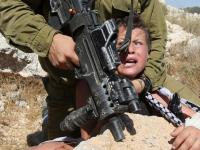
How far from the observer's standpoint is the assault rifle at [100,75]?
245cm

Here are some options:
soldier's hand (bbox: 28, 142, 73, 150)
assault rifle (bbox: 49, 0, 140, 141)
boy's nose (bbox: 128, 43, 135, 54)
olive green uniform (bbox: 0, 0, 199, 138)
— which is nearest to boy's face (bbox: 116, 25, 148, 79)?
boy's nose (bbox: 128, 43, 135, 54)

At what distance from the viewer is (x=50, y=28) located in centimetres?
284

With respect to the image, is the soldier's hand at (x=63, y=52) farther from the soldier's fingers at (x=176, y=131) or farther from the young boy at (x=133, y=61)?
the soldier's fingers at (x=176, y=131)

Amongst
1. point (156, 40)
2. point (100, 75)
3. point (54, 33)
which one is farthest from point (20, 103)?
point (100, 75)

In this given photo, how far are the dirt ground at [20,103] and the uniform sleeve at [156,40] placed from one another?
6.89ft

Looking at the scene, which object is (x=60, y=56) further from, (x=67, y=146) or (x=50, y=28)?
(x=67, y=146)

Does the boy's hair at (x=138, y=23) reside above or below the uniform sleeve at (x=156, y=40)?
above

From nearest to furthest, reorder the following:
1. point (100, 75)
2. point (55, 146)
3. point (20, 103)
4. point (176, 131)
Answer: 1. point (100, 75)
2. point (176, 131)
3. point (55, 146)
4. point (20, 103)

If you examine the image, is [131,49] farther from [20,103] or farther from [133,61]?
[20,103]

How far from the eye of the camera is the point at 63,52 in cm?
269

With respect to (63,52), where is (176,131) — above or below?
below

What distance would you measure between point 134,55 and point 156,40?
46 centimetres

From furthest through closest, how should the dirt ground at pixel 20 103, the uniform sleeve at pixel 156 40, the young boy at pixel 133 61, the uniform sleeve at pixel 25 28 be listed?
the dirt ground at pixel 20 103, the uniform sleeve at pixel 156 40, the young boy at pixel 133 61, the uniform sleeve at pixel 25 28

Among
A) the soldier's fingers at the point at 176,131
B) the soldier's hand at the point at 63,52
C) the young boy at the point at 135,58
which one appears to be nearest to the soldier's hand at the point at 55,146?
the young boy at the point at 135,58
